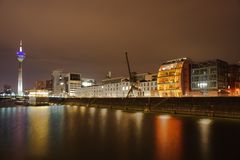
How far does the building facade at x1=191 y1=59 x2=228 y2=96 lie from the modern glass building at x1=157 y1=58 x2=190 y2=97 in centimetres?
427

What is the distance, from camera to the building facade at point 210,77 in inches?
3834

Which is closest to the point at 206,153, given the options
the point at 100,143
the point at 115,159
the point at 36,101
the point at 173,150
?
the point at 173,150

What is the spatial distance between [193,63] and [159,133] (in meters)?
79.3

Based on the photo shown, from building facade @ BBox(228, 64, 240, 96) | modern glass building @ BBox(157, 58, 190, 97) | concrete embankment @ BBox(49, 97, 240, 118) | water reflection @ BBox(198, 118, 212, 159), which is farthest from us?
modern glass building @ BBox(157, 58, 190, 97)

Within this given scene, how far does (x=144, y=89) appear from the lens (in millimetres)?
137750

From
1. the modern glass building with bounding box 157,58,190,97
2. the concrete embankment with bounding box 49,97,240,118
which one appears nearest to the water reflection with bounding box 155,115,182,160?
the concrete embankment with bounding box 49,97,240,118

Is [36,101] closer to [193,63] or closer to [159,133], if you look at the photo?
[193,63]

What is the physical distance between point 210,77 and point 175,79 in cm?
1786

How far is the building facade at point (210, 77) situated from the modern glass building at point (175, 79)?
168 inches

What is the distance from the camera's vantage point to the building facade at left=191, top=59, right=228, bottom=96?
3834 inches

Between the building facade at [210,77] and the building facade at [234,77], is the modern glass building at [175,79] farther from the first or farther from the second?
the building facade at [234,77]

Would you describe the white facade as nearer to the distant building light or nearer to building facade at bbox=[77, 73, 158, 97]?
building facade at bbox=[77, 73, 158, 97]

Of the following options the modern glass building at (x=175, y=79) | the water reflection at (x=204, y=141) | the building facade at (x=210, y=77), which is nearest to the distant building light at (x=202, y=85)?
the building facade at (x=210, y=77)

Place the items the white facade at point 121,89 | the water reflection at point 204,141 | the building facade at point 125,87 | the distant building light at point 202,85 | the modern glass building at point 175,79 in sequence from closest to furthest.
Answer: the water reflection at point 204,141, the distant building light at point 202,85, the modern glass building at point 175,79, the white facade at point 121,89, the building facade at point 125,87
